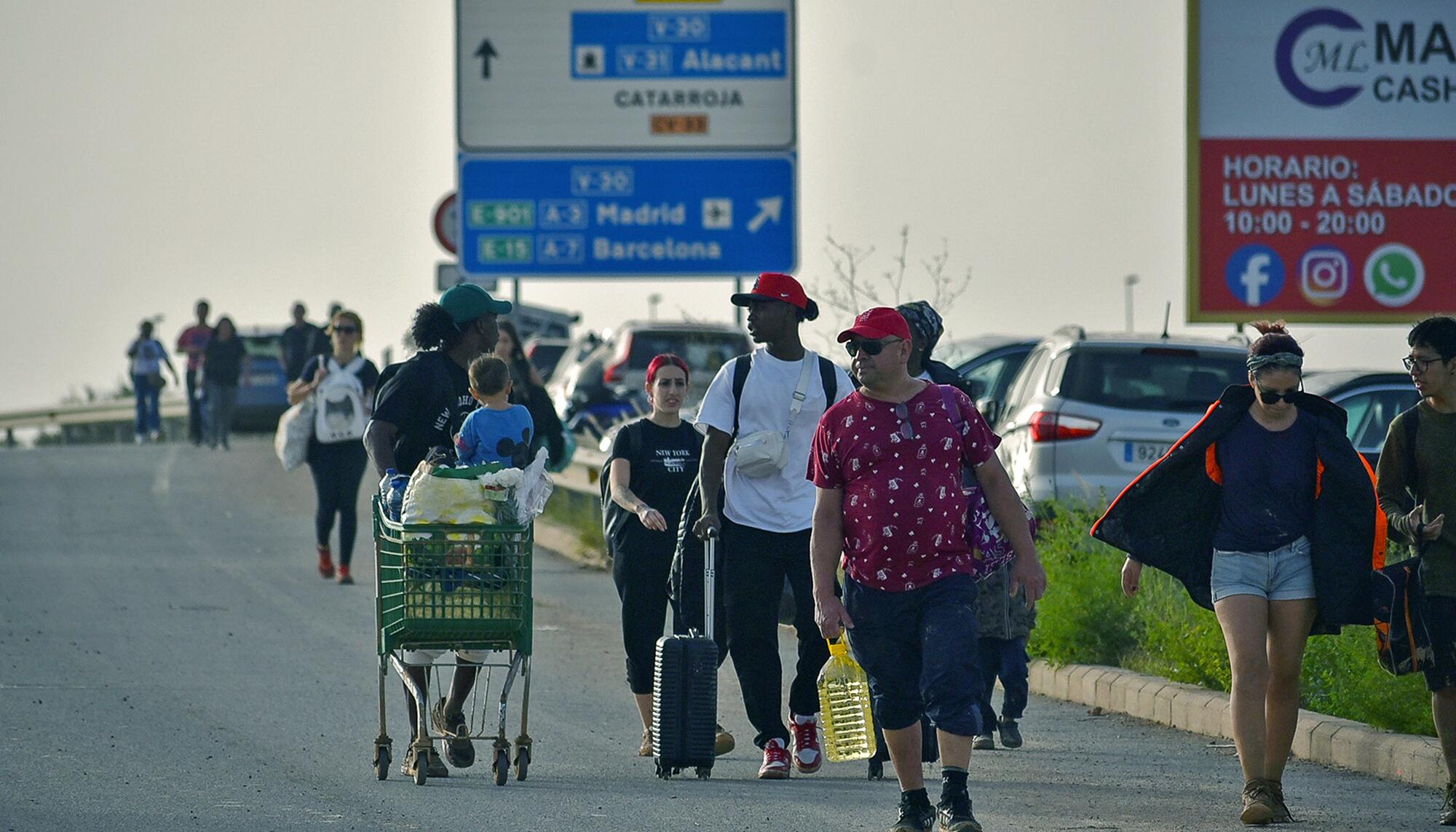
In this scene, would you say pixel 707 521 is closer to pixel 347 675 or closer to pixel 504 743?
pixel 504 743

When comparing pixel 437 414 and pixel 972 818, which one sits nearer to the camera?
pixel 972 818

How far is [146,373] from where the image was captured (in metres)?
33.6

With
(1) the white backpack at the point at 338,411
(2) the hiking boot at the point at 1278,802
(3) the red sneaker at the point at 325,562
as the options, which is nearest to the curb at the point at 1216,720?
A: (2) the hiking boot at the point at 1278,802

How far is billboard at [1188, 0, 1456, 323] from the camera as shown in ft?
64.6

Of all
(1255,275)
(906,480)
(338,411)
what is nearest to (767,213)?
(1255,275)

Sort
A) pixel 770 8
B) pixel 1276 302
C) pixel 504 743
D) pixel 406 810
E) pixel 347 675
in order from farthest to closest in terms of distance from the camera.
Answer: pixel 770 8 < pixel 1276 302 < pixel 347 675 < pixel 504 743 < pixel 406 810

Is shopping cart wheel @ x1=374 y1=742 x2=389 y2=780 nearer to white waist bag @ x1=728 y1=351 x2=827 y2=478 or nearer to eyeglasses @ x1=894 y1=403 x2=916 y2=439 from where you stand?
white waist bag @ x1=728 y1=351 x2=827 y2=478

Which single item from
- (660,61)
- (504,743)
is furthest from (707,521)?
(660,61)

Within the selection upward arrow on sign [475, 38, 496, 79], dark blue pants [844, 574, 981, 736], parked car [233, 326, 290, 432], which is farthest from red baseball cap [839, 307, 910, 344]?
parked car [233, 326, 290, 432]

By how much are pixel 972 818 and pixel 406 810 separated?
1.94 metres

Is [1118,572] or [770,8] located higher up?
[770,8]

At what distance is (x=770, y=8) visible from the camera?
24.2 metres

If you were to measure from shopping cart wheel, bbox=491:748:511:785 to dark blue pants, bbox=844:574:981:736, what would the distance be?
1.58 meters

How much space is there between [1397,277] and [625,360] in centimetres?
817
